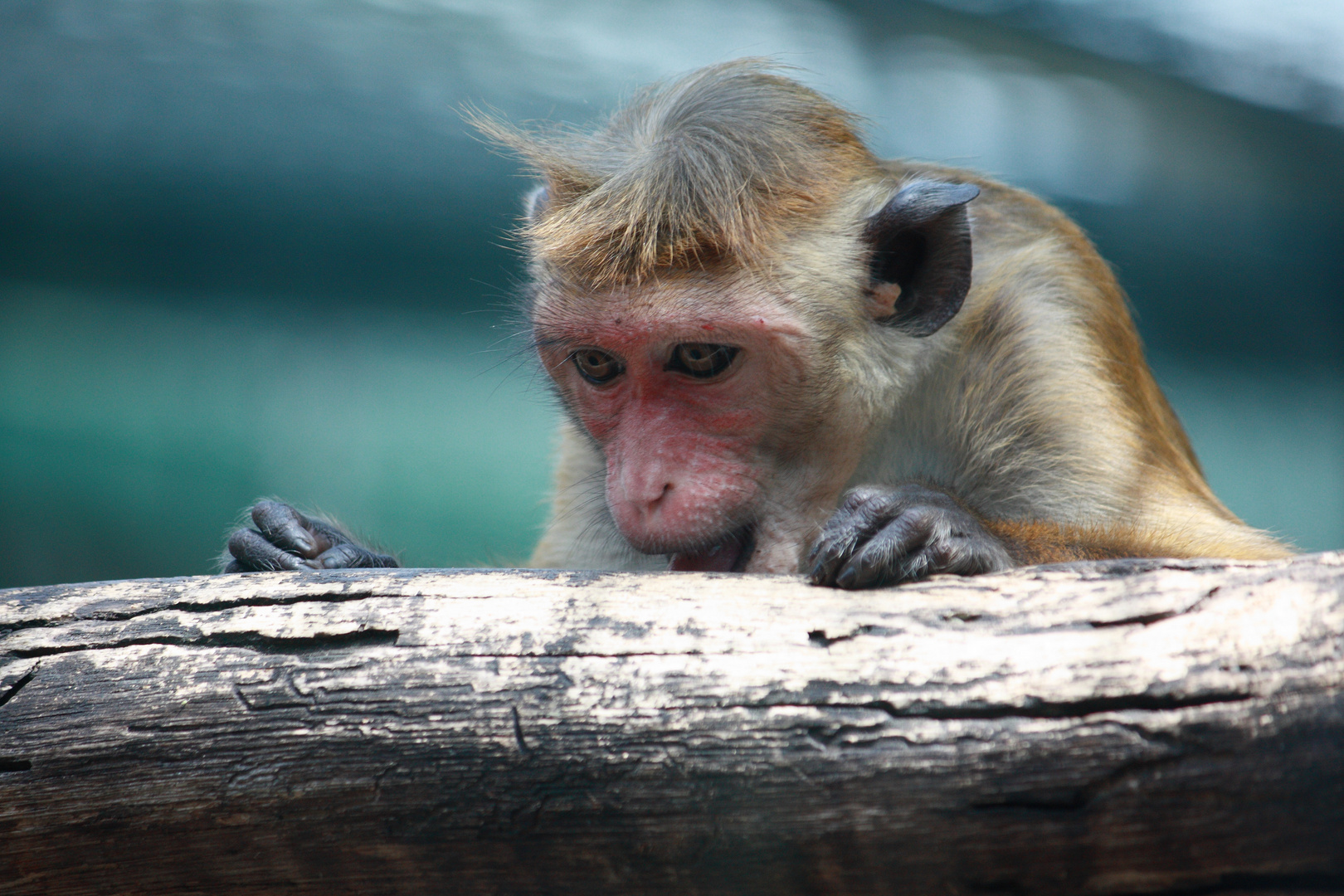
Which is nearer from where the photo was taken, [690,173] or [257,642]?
[257,642]

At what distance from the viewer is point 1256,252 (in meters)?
7.95

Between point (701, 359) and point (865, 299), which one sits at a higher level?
point (865, 299)

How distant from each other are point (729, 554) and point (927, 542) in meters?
0.77

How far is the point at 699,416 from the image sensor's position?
298 centimetres

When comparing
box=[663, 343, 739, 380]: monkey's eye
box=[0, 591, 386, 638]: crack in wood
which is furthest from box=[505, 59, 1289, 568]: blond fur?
box=[0, 591, 386, 638]: crack in wood

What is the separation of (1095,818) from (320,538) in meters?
2.55

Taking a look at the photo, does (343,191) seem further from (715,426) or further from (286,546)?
(715,426)

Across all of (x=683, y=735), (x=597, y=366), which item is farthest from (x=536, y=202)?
(x=683, y=735)

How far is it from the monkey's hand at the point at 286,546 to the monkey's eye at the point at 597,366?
96 centimetres

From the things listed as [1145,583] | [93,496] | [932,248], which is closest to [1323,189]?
[932,248]

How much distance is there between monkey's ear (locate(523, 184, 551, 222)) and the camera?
3.59 metres

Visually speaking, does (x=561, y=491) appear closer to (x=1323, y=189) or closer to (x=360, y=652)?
(x=360, y=652)

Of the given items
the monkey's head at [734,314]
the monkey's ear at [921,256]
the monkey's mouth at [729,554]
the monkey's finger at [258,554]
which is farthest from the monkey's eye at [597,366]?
the monkey's finger at [258,554]

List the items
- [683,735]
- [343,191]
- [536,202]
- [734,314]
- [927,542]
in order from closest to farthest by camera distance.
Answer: [683,735]
[927,542]
[734,314]
[536,202]
[343,191]
